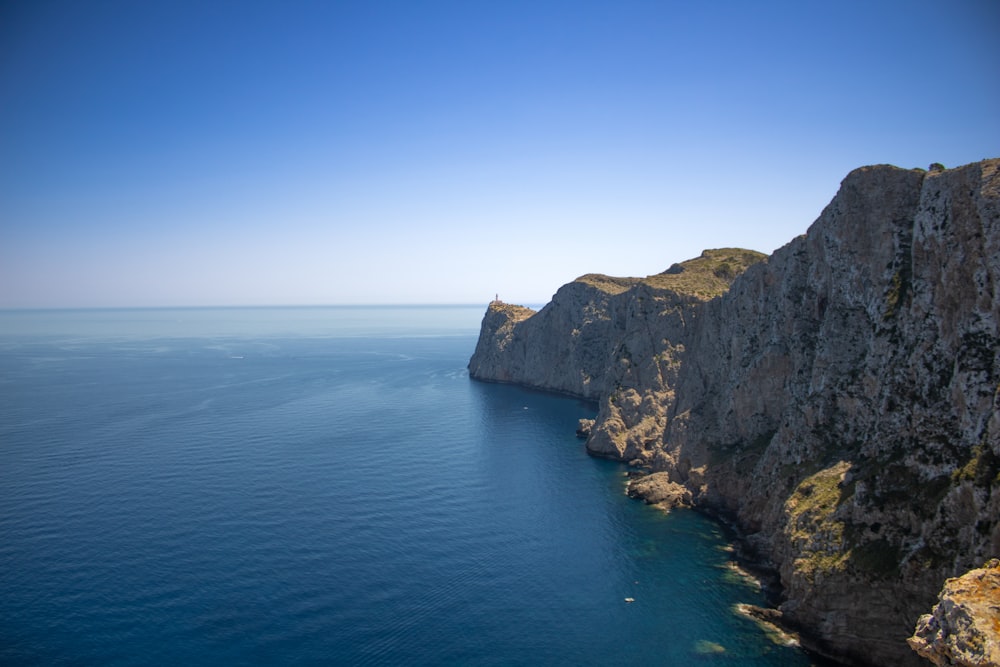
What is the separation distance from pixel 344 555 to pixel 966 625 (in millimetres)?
56283

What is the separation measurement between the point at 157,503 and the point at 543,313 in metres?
124

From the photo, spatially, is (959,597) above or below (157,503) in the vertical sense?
above

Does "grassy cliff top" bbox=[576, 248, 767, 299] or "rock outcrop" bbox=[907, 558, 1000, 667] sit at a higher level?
"grassy cliff top" bbox=[576, 248, 767, 299]

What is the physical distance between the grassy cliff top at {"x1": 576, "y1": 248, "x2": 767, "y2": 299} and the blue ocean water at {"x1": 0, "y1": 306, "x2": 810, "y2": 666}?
3822 centimetres

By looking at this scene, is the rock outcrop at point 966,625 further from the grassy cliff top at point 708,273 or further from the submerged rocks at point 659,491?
the grassy cliff top at point 708,273

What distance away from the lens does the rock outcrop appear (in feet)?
94.0

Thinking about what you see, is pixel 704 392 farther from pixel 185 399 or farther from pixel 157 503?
pixel 185 399

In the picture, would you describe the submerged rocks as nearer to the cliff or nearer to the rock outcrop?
the cliff

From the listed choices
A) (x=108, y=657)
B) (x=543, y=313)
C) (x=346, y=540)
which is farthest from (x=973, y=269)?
(x=543, y=313)

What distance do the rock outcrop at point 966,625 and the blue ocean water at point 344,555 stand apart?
2058 centimetres

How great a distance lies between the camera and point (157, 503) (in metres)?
80.6

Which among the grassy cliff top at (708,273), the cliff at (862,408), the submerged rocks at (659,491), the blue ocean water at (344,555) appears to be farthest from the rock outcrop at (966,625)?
the grassy cliff top at (708,273)

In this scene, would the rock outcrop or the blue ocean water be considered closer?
the rock outcrop

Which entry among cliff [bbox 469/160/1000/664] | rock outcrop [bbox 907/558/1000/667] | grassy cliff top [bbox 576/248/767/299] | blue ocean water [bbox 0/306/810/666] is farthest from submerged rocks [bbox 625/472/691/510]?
rock outcrop [bbox 907/558/1000/667]
